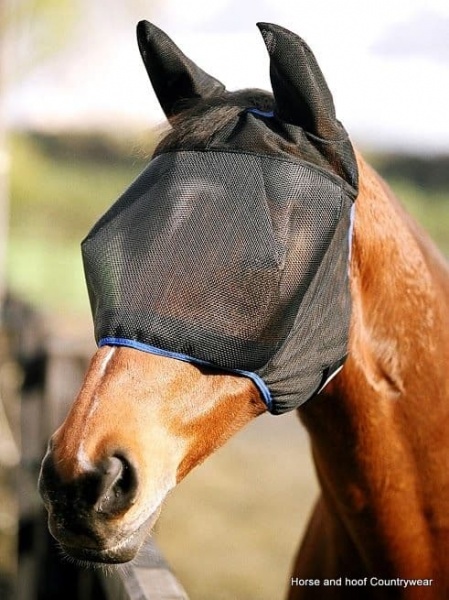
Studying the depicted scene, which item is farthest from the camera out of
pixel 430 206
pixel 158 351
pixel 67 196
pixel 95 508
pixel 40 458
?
pixel 67 196

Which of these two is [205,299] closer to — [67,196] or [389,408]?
[389,408]

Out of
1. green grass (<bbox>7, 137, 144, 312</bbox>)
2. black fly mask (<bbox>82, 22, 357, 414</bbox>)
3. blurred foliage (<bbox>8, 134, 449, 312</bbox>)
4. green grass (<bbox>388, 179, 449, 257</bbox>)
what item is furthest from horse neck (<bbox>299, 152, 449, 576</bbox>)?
green grass (<bbox>388, 179, 449, 257</bbox>)

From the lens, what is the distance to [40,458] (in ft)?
14.7

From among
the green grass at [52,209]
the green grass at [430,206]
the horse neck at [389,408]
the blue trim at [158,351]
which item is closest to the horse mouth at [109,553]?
the blue trim at [158,351]

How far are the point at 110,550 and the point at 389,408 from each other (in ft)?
2.77

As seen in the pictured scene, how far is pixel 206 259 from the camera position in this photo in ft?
5.60

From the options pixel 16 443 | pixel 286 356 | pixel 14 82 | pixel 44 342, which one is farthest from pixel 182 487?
pixel 14 82

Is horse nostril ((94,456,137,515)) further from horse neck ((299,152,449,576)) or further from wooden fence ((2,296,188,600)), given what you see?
wooden fence ((2,296,188,600))

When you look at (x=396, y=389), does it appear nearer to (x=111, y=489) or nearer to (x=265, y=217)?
(x=265, y=217)

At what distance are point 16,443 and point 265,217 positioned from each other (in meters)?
4.90

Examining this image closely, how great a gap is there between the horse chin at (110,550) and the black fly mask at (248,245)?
0.37m

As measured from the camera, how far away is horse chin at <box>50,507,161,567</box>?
1597mm

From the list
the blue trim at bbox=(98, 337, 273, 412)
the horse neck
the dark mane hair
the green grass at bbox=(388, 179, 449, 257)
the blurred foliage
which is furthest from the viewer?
the green grass at bbox=(388, 179, 449, 257)

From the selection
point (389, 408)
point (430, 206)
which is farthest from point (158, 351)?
point (430, 206)
